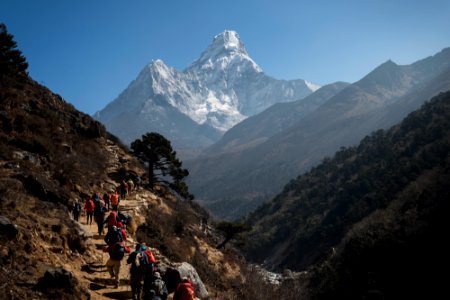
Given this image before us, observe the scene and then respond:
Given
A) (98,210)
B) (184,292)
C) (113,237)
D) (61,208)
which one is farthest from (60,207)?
(184,292)

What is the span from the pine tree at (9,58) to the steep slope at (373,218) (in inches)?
1372

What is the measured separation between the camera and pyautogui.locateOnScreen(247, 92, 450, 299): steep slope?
129ft

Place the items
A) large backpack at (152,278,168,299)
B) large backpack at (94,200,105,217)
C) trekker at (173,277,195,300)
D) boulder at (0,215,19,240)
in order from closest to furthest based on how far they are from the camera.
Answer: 1. trekker at (173,277,195,300)
2. boulder at (0,215,19,240)
3. large backpack at (152,278,168,299)
4. large backpack at (94,200,105,217)

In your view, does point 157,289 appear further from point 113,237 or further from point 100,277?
point 113,237

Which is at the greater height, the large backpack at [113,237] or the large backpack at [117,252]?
the large backpack at [113,237]

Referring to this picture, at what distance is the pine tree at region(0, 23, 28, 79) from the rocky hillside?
16 centimetres

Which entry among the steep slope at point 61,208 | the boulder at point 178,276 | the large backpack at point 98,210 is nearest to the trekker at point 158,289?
the steep slope at point 61,208

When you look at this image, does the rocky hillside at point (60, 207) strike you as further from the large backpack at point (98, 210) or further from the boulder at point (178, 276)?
the large backpack at point (98, 210)

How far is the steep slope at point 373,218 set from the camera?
39.2m

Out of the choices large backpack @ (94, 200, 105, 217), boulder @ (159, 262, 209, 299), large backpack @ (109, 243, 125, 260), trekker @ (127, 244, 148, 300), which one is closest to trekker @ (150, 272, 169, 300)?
trekker @ (127, 244, 148, 300)

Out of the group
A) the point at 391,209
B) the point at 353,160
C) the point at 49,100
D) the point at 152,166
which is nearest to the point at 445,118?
the point at 353,160

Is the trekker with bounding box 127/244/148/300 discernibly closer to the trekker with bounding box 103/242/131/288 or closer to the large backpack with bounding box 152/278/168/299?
the large backpack with bounding box 152/278/168/299

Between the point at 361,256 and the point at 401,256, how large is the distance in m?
5.54

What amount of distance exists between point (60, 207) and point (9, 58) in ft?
65.6
